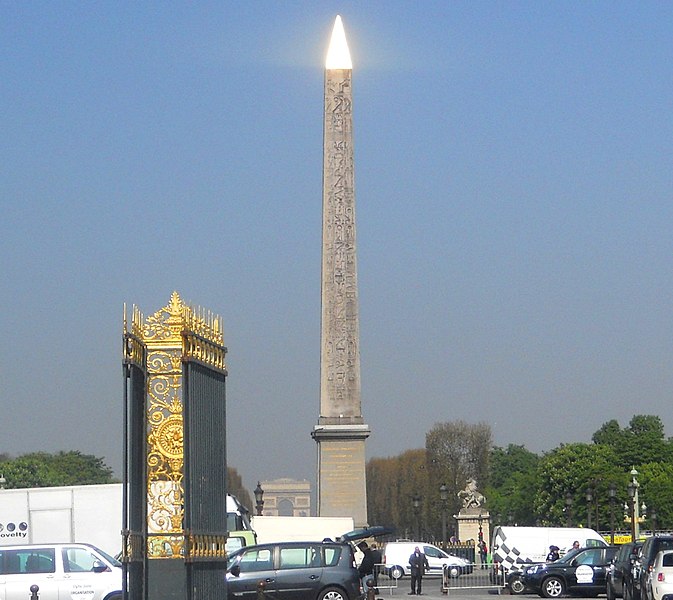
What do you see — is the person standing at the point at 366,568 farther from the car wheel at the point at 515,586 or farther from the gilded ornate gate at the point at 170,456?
the gilded ornate gate at the point at 170,456

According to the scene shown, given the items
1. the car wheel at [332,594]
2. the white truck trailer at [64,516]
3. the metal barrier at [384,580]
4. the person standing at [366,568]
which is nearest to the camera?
the car wheel at [332,594]

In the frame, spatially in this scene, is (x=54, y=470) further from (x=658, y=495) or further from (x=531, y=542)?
(x=531, y=542)

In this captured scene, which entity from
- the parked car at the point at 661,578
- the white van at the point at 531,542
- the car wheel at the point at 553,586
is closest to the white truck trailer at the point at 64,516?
the car wheel at the point at 553,586

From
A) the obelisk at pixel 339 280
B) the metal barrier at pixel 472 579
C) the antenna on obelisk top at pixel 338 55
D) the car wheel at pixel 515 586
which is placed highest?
the antenna on obelisk top at pixel 338 55

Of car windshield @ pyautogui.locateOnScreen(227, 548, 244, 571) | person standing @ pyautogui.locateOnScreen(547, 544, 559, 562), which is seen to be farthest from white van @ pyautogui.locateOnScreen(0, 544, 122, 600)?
person standing @ pyautogui.locateOnScreen(547, 544, 559, 562)

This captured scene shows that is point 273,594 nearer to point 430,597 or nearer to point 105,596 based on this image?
point 105,596

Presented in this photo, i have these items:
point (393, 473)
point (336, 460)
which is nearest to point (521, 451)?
point (393, 473)

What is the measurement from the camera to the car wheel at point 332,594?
25.5 m

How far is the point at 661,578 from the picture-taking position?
24953mm

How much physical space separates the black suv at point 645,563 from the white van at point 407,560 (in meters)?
21.8

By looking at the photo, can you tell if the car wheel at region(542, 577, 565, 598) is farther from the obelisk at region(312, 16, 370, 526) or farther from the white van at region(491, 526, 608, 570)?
the obelisk at region(312, 16, 370, 526)

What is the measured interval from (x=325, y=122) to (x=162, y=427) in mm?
34808

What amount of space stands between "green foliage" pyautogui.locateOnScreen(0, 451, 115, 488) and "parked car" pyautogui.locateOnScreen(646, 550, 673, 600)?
84288 millimetres

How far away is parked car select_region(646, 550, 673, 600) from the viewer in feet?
81.4
